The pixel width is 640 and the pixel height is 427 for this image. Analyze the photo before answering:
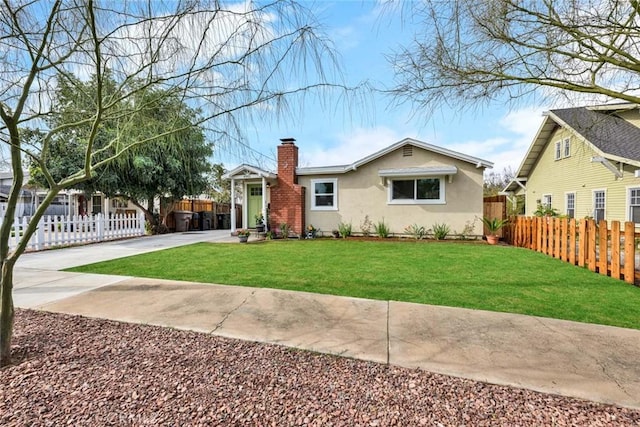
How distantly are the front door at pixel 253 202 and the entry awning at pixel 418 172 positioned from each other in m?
6.01

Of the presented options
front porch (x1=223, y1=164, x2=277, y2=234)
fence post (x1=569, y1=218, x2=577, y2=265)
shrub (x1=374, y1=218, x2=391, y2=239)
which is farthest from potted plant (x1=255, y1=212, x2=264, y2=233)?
fence post (x1=569, y1=218, x2=577, y2=265)

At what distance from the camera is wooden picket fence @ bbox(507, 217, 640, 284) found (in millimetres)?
6047

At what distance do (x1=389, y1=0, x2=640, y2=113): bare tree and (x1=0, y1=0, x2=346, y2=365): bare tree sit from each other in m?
1.48

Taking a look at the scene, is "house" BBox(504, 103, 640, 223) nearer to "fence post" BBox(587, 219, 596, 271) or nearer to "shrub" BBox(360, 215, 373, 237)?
"fence post" BBox(587, 219, 596, 271)

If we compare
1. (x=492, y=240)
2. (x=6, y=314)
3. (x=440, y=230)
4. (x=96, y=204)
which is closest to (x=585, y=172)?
(x=492, y=240)

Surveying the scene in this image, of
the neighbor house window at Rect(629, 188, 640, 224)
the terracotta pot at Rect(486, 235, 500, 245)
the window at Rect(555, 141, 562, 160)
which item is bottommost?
the terracotta pot at Rect(486, 235, 500, 245)

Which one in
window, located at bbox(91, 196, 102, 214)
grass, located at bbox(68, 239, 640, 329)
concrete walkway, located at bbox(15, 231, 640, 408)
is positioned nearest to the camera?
concrete walkway, located at bbox(15, 231, 640, 408)

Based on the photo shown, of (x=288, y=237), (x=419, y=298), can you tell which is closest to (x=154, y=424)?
(x=419, y=298)

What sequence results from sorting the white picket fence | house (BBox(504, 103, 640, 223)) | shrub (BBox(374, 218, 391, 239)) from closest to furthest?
the white picket fence, house (BBox(504, 103, 640, 223)), shrub (BBox(374, 218, 391, 239))

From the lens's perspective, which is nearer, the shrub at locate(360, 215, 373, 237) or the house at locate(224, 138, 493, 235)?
the house at locate(224, 138, 493, 235)

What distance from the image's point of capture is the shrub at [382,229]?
13867mm

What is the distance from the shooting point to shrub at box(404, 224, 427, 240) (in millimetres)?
13500

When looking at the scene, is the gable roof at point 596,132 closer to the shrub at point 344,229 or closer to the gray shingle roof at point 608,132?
the gray shingle roof at point 608,132

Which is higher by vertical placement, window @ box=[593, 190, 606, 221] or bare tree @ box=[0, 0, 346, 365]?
bare tree @ box=[0, 0, 346, 365]
